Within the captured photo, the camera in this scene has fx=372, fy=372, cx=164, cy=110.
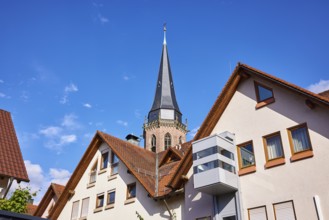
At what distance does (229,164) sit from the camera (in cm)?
1608

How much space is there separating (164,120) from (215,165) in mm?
58204

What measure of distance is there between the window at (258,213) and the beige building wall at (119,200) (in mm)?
3899

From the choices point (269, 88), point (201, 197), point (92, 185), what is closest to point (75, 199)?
point (92, 185)

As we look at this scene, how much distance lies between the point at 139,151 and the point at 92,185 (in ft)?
12.4

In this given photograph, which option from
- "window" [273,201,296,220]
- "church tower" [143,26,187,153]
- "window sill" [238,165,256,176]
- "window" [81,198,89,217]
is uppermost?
"church tower" [143,26,187,153]

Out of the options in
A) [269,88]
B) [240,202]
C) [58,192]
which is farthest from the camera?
[58,192]

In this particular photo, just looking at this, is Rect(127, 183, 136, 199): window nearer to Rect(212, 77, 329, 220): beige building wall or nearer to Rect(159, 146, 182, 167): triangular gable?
Rect(159, 146, 182, 167): triangular gable

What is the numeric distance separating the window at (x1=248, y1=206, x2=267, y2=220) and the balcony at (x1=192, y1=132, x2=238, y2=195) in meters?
1.14

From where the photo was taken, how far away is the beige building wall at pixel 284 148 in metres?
13.6

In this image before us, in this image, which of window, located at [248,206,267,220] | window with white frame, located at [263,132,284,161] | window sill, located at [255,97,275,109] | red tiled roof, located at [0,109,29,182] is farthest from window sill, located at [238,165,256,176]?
red tiled roof, located at [0,109,29,182]

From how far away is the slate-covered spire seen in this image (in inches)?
2965

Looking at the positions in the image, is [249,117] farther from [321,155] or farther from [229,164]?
[321,155]

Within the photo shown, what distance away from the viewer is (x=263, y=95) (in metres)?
16.8

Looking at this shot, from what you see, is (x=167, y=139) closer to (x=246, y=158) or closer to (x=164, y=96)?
(x=164, y=96)
